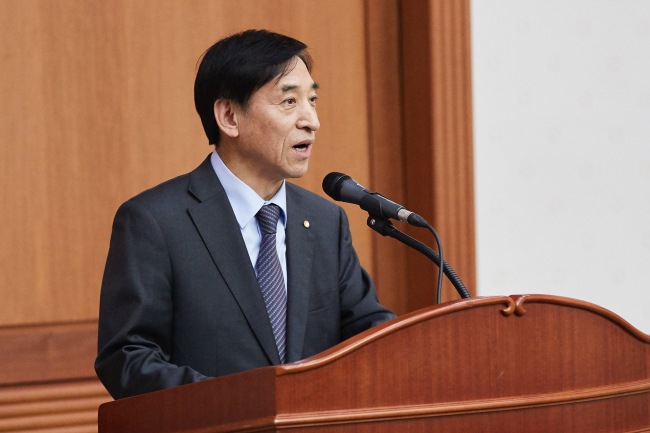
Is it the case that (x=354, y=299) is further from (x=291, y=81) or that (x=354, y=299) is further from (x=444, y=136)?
(x=444, y=136)

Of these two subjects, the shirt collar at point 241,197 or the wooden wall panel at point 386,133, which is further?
the wooden wall panel at point 386,133

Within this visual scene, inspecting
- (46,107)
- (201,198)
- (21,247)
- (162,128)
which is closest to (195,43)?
(162,128)

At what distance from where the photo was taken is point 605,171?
347 centimetres

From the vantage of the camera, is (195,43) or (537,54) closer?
(195,43)

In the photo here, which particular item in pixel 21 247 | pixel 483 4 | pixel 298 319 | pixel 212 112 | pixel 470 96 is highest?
pixel 483 4

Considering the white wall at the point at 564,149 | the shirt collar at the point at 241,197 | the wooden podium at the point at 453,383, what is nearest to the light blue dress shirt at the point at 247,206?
the shirt collar at the point at 241,197

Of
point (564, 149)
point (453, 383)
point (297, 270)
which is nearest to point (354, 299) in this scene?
point (297, 270)

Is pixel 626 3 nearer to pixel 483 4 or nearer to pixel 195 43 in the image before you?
pixel 483 4

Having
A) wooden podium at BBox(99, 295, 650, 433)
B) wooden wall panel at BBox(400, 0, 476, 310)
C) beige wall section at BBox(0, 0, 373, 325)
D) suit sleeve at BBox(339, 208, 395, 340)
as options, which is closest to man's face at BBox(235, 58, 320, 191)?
suit sleeve at BBox(339, 208, 395, 340)

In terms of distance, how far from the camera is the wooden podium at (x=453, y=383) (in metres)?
1.46

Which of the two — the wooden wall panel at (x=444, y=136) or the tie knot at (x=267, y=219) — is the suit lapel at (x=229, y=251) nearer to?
the tie knot at (x=267, y=219)

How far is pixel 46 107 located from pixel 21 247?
0.36m

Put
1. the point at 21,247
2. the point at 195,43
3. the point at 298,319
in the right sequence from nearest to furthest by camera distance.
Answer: the point at 298,319 < the point at 21,247 < the point at 195,43

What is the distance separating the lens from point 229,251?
2172mm
